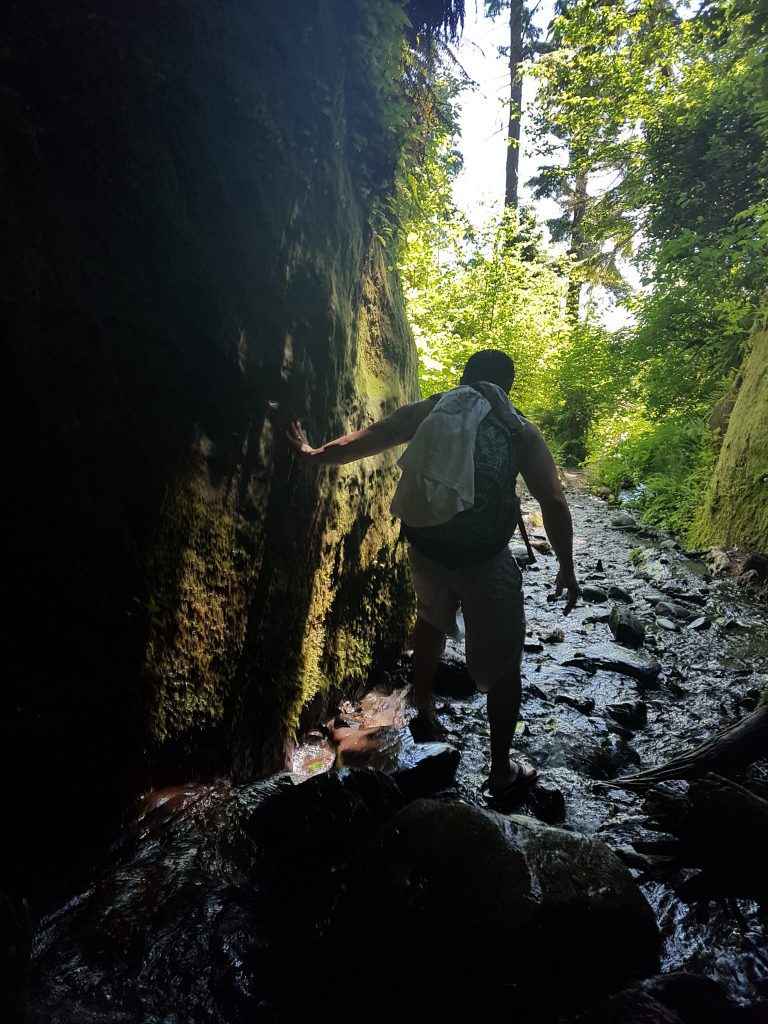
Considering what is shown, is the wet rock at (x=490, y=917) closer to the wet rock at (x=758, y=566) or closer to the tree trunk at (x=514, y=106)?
the wet rock at (x=758, y=566)

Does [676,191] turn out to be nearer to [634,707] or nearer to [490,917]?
[634,707]

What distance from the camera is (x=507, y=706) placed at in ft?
9.62

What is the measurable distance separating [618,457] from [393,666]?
1169cm

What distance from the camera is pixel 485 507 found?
2.86 meters

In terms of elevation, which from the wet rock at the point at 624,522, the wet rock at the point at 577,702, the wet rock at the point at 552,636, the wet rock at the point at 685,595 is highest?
the wet rock at the point at 577,702

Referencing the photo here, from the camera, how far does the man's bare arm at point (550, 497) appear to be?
2.85 metres

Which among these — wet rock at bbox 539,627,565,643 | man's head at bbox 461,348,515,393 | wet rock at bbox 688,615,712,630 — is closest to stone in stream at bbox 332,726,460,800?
man's head at bbox 461,348,515,393

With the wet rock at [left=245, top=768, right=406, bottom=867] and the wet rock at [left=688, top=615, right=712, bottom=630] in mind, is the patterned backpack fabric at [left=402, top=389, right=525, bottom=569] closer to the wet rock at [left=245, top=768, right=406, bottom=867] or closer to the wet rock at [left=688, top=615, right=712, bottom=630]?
the wet rock at [left=245, top=768, right=406, bottom=867]

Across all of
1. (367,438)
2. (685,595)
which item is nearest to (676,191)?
(685,595)

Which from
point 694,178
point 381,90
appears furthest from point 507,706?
point 694,178

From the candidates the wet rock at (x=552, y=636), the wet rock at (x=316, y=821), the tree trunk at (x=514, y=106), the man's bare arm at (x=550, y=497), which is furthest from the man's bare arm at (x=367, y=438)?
the tree trunk at (x=514, y=106)

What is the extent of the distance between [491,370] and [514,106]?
68.1ft

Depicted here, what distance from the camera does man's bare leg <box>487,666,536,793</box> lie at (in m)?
2.91

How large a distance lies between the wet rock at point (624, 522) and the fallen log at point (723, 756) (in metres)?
7.76
